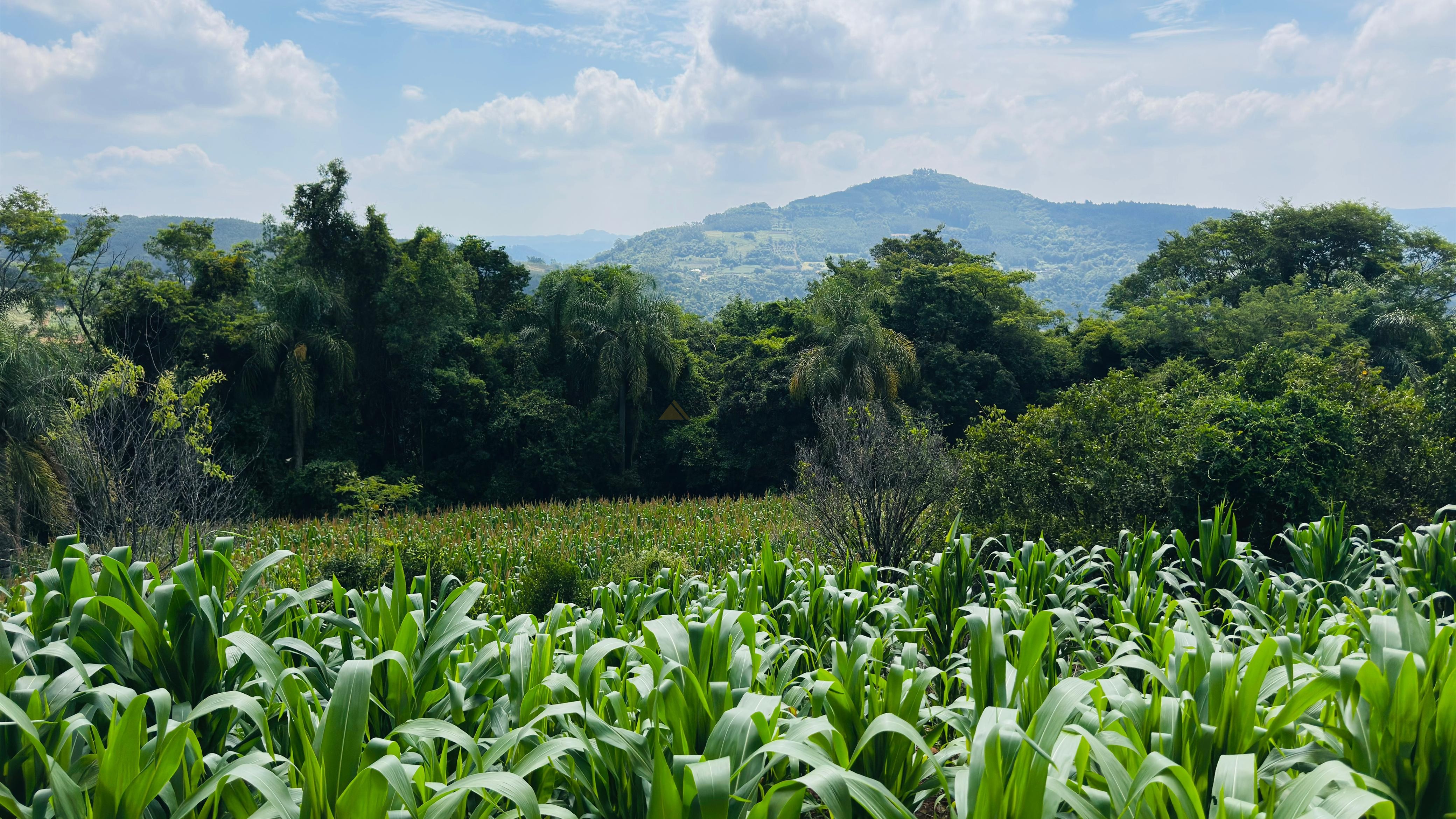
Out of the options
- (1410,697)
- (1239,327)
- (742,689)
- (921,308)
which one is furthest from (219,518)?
(1239,327)

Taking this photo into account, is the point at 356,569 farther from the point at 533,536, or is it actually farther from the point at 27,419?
the point at 27,419

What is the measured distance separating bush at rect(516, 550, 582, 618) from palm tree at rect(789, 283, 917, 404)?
9908 millimetres

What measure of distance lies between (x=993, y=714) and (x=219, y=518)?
10.5 metres

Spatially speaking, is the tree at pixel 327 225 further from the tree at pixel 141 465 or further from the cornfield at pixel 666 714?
the cornfield at pixel 666 714

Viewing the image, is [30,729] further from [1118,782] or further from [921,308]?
[921,308]

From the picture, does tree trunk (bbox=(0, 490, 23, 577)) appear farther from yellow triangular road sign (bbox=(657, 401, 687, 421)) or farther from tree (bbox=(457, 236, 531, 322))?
yellow triangular road sign (bbox=(657, 401, 687, 421))

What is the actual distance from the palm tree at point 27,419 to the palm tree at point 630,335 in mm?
11341

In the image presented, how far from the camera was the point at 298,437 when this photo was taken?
18797 millimetres

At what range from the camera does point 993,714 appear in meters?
1.84

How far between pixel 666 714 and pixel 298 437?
771 inches

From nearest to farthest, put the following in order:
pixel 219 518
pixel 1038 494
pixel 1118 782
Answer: pixel 1118 782, pixel 1038 494, pixel 219 518

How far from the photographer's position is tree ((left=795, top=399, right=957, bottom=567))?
27.0 ft

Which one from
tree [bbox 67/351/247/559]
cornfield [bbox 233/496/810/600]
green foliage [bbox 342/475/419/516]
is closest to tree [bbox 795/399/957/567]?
cornfield [bbox 233/496/810/600]

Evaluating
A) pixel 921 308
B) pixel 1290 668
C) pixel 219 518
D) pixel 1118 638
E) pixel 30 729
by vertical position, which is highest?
pixel 921 308
